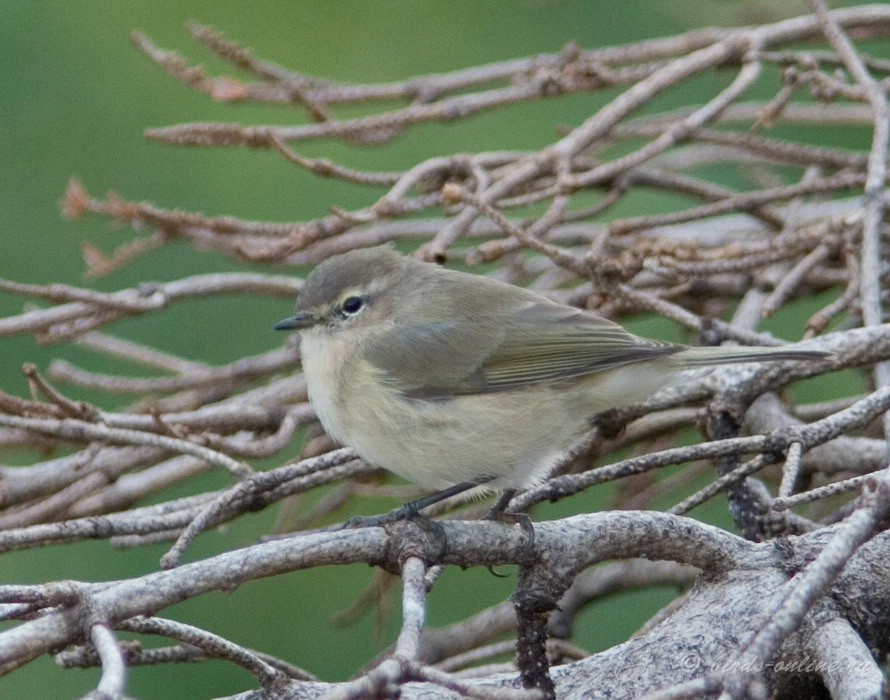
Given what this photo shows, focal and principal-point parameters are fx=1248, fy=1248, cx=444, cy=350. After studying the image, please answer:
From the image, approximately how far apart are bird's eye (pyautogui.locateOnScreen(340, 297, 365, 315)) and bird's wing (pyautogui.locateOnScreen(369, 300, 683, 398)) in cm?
14

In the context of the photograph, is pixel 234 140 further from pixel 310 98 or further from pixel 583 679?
pixel 583 679

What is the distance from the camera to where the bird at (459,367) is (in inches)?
116

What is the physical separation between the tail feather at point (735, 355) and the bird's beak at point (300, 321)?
37.5 inches

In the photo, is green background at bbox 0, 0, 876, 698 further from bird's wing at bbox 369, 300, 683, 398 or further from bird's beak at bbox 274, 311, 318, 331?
bird's wing at bbox 369, 300, 683, 398

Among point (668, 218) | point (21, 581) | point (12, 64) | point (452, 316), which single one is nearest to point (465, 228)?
point (452, 316)

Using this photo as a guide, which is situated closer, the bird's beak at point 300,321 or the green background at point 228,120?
the bird's beak at point 300,321

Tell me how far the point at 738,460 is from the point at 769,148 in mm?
1380

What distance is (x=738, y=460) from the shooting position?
112 inches

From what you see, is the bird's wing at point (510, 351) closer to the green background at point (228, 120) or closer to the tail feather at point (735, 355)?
the tail feather at point (735, 355)

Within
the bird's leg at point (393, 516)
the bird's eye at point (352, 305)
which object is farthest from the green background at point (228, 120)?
the bird's leg at point (393, 516)

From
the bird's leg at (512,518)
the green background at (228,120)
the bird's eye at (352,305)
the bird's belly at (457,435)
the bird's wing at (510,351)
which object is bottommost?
the bird's leg at (512,518)

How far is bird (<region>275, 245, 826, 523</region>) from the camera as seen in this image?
116 inches

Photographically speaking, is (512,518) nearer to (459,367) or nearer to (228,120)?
(459,367)

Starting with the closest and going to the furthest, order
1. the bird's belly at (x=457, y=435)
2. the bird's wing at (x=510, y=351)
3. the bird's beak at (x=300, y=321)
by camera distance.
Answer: the bird's belly at (x=457, y=435)
the bird's wing at (x=510, y=351)
the bird's beak at (x=300, y=321)
